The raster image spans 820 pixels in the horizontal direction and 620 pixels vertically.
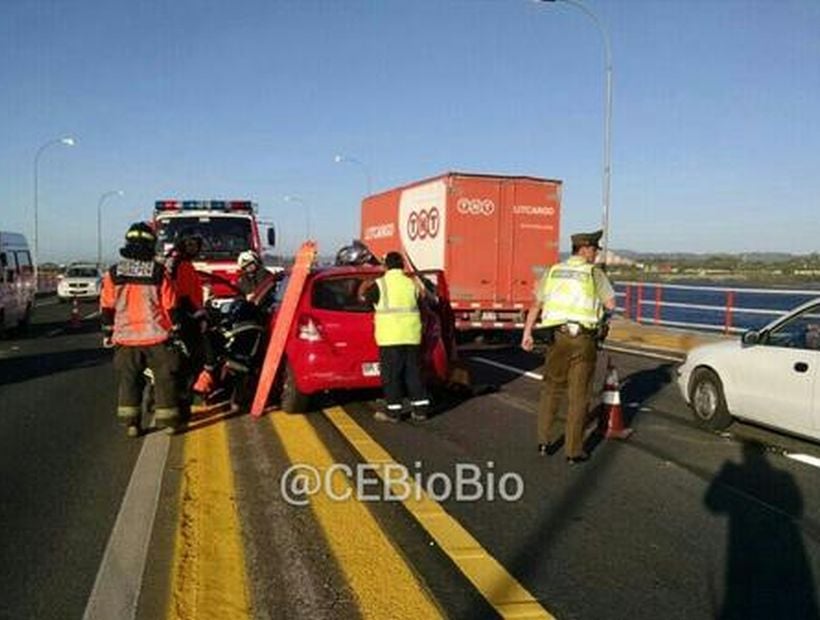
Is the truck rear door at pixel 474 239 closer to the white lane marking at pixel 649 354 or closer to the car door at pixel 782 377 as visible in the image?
the white lane marking at pixel 649 354

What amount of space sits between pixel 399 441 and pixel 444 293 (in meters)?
3.00

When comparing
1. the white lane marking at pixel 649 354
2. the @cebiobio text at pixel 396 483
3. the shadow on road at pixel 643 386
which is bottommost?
the white lane marking at pixel 649 354

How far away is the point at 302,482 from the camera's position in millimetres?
6566

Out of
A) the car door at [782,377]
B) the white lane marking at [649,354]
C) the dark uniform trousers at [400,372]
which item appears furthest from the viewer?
the white lane marking at [649,354]

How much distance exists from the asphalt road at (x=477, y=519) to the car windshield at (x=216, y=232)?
24.3 ft

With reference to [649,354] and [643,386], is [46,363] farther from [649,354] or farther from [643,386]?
[649,354]

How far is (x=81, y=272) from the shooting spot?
4166 centimetres

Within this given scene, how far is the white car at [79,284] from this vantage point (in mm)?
40625

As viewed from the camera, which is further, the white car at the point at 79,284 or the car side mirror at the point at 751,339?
the white car at the point at 79,284

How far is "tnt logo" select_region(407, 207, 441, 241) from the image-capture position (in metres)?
18.4

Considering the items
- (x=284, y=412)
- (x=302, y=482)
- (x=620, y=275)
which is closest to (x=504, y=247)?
(x=284, y=412)

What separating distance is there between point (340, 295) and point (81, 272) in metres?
34.5

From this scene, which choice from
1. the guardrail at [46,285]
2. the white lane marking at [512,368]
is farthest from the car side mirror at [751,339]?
the guardrail at [46,285]

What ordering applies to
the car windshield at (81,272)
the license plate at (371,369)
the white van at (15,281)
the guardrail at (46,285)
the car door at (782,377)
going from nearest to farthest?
the car door at (782,377) → the license plate at (371,369) → the white van at (15,281) → the car windshield at (81,272) → the guardrail at (46,285)
